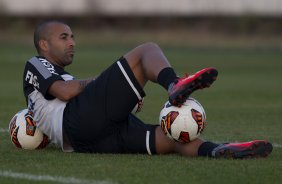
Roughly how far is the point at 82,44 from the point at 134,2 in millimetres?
7619

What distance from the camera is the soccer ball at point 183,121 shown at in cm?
800

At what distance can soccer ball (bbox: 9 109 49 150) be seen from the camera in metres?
8.90

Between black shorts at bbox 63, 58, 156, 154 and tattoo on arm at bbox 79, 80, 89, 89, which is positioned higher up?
tattoo on arm at bbox 79, 80, 89, 89

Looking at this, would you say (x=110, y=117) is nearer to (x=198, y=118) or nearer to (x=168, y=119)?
(x=168, y=119)

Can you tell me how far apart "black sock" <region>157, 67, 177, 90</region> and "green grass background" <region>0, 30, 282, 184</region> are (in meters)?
0.74

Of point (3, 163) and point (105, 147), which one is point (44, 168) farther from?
point (105, 147)

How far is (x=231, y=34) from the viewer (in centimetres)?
4266

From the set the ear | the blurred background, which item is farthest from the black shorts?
the blurred background

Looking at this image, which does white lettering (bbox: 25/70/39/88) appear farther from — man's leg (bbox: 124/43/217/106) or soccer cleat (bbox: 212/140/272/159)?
soccer cleat (bbox: 212/140/272/159)

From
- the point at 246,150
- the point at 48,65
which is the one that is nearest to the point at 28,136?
the point at 48,65

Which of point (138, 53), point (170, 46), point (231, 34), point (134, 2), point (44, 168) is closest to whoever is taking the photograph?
point (44, 168)

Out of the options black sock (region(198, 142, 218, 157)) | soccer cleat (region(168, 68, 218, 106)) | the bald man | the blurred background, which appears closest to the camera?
soccer cleat (region(168, 68, 218, 106))

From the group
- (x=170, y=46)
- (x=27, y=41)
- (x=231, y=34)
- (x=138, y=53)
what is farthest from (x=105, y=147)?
(x=231, y=34)

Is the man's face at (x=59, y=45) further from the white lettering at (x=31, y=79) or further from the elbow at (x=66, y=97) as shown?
the elbow at (x=66, y=97)
